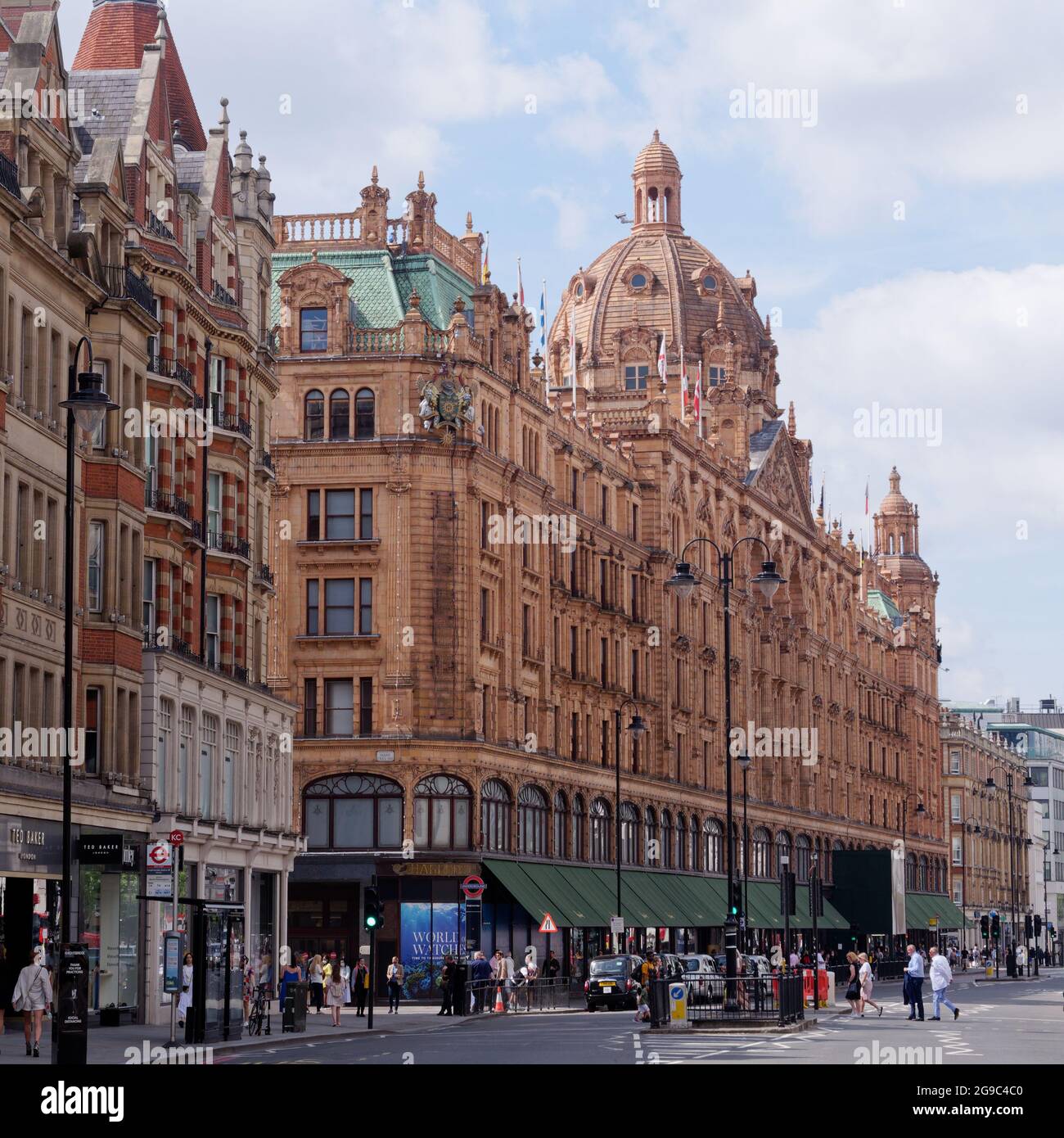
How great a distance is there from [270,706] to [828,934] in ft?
211

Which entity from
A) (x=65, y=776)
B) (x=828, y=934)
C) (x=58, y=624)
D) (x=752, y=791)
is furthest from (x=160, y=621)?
(x=828, y=934)

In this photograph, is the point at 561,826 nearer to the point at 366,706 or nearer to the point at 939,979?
the point at 366,706

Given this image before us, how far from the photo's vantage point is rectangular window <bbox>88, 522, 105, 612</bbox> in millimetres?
50656

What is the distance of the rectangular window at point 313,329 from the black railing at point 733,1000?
118 feet

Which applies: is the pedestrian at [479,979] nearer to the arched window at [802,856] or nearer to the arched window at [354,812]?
the arched window at [354,812]

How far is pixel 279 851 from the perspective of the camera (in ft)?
216

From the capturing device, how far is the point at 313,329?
79.4 meters

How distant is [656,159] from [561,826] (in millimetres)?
80429

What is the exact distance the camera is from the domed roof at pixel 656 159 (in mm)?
156000

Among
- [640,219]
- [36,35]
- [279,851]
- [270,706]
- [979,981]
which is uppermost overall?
[640,219]
